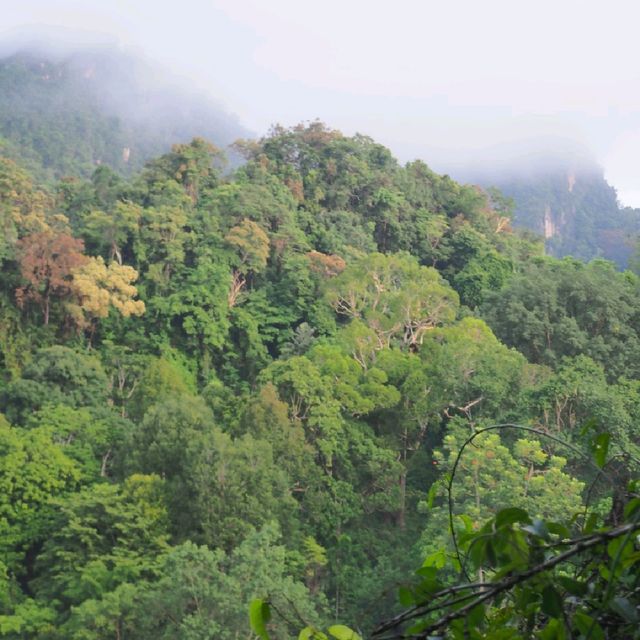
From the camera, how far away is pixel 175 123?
43156mm

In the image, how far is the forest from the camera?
266 inches

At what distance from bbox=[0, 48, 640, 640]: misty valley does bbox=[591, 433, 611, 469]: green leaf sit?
2.40 m

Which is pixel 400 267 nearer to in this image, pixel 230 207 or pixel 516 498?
pixel 230 207

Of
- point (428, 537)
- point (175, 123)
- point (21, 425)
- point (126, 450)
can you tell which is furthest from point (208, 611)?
point (175, 123)

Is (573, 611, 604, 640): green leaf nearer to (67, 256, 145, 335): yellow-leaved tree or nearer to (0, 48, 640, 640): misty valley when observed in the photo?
(0, 48, 640, 640): misty valley

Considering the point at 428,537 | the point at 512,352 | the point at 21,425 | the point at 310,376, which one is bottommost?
the point at 21,425

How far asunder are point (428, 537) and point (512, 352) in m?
2.78

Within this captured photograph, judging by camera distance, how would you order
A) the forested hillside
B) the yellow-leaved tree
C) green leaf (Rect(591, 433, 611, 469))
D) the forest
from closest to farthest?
green leaf (Rect(591, 433, 611, 469))
the forest
the yellow-leaved tree
the forested hillside

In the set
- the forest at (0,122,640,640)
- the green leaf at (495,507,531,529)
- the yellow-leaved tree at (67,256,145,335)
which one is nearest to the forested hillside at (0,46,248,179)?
the forest at (0,122,640,640)

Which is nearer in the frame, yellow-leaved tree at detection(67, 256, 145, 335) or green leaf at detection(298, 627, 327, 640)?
green leaf at detection(298, 627, 327, 640)

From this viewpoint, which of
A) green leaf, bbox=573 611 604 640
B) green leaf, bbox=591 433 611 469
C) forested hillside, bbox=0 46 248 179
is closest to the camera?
green leaf, bbox=573 611 604 640

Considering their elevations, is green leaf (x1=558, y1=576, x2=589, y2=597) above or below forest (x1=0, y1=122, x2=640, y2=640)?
above

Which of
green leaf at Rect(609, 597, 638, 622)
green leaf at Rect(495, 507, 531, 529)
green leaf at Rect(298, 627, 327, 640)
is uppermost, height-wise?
green leaf at Rect(495, 507, 531, 529)

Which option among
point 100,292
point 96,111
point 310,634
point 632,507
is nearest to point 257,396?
point 100,292
